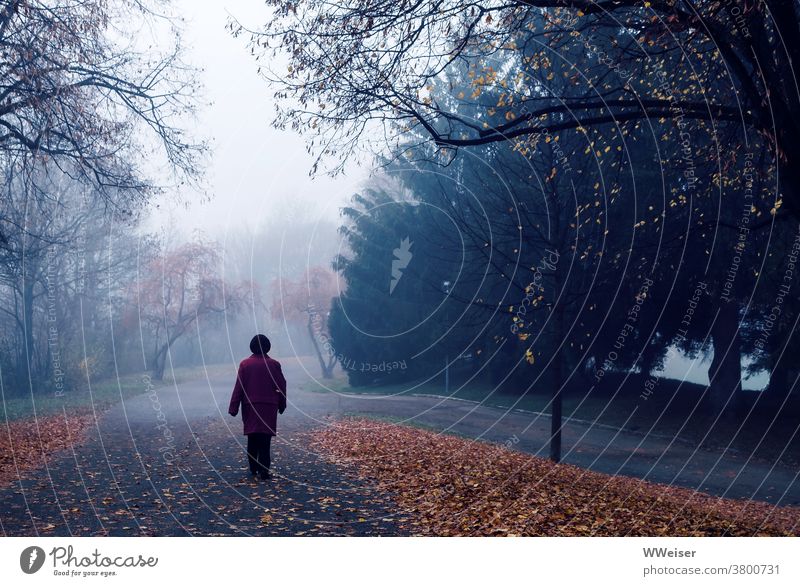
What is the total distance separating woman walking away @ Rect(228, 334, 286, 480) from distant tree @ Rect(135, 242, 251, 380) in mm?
3081

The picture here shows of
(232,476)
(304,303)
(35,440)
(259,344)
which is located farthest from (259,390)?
(304,303)

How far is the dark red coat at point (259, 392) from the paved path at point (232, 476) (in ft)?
2.84

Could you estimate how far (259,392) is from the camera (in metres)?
9.75

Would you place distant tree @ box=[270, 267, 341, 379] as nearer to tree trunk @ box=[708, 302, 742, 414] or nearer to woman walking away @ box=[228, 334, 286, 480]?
woman walking away @ box=[228, 334, 286, 480]

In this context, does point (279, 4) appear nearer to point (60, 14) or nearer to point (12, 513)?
point (60, 14)

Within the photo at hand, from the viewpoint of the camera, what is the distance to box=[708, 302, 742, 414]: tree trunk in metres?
21.0

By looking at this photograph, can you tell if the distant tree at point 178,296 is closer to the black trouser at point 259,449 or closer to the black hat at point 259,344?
the black hat at point 259,344

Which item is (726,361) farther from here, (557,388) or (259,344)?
(259,344)

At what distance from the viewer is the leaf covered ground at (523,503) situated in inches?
271

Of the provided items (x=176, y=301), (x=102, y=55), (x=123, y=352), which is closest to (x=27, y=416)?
(x=123, y=352)

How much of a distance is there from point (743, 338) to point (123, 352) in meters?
17.4

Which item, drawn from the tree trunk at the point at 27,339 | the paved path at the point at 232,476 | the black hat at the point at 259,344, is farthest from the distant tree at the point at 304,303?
the tree trunk at the point at 27,339

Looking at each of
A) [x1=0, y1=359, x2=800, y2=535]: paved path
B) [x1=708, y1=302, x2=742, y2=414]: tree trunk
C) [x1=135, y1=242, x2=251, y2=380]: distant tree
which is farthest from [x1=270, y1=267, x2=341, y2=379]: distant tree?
[x1=708, y1=302, x2=742, y2=414]: tree trunk

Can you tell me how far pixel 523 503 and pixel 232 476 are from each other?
4.67 meters
